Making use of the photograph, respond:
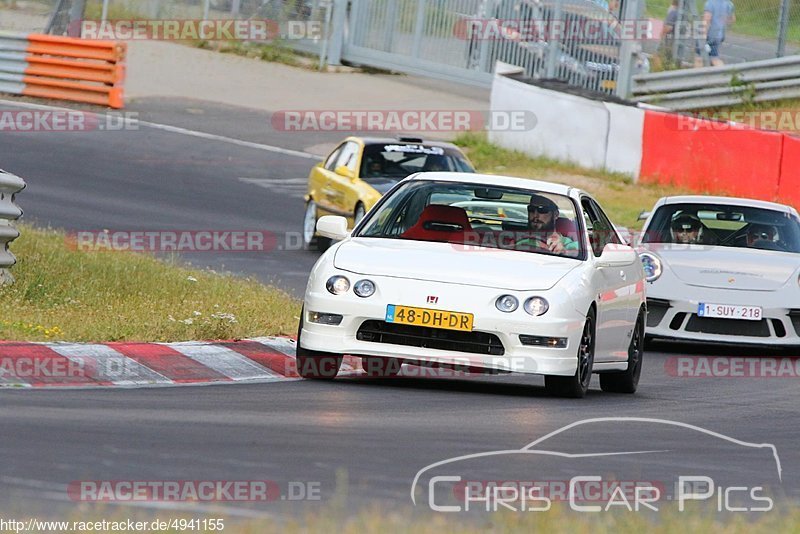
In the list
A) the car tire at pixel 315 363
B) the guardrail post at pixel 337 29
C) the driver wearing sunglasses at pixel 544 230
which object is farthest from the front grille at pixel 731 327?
the guardrail post at pixel 337 29

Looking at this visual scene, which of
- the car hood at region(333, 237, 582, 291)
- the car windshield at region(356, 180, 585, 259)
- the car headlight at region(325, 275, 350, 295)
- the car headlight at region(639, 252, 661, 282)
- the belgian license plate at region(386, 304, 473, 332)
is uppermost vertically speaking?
the car windshield at region(356, 180, 585, 259)

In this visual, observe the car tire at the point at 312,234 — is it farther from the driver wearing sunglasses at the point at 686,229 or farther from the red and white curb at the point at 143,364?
the red and white curb at the point at 143,364

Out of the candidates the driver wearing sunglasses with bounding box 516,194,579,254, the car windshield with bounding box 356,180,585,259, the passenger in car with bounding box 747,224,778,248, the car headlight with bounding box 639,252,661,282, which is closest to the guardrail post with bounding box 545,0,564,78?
the passenger in car with bounding box 747,224,778,248

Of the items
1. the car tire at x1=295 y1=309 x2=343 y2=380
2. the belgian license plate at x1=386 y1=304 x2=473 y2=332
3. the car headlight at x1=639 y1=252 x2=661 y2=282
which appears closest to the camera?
the belgian license plate at x1=386 y1=304 x2=473 y2=332

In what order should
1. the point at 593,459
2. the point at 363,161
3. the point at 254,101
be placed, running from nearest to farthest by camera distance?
the point at 593,459
the point at 363,161
the point at 254,101

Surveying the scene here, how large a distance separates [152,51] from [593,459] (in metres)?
28.7

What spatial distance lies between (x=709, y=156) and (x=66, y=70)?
11.3 m

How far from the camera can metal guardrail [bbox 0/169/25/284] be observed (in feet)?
37.4

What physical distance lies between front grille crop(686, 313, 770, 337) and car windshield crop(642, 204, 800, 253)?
108cm

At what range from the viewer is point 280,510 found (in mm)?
5785

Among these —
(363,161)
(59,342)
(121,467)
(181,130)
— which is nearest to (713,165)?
(363,161)

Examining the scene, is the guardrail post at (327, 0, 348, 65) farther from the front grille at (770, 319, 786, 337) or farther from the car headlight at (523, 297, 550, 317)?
the car headlight at (523, 297, 550, 317)

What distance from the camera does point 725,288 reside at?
13.6 metres

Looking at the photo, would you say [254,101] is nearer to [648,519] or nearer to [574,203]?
[574,203]
